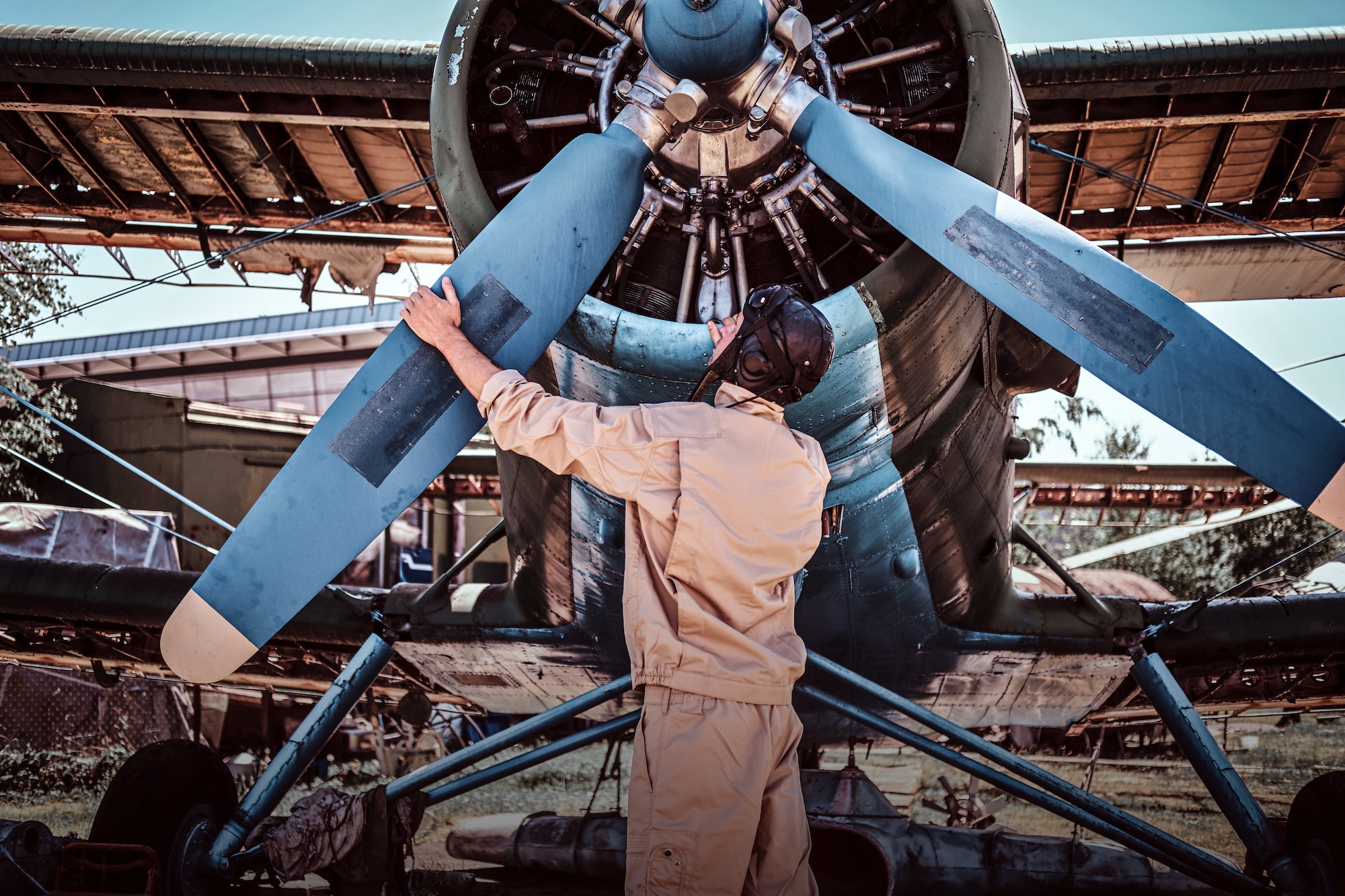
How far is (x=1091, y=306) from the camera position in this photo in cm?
302

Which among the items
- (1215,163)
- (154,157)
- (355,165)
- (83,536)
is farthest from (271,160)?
(83,536)

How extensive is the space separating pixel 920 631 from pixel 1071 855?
147 cm

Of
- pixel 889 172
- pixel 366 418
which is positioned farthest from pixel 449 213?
pixel 889 172

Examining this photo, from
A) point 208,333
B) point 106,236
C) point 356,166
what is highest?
point 208,333

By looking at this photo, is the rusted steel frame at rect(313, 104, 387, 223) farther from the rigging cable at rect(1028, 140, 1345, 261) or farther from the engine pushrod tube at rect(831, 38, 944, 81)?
the rigging cable at rect(1028, 140, 1345, 261)

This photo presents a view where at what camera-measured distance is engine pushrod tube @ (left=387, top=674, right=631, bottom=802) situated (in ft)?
13.9

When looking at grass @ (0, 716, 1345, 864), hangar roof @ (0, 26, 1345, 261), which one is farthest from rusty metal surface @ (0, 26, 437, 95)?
grass @ (0, 716, 1345, 864)

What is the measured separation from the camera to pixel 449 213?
3.46 meters

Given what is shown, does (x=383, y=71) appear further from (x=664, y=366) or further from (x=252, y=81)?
(x=664, y=366)

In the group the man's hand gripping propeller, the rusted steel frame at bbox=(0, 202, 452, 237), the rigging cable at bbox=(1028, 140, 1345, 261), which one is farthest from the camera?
the rusted steel frame at bbox=(0, 202, 452, 237)

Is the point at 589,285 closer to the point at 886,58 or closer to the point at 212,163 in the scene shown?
the point at 886,58

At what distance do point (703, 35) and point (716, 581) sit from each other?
5.22ft

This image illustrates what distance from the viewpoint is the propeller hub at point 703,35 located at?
2.85m

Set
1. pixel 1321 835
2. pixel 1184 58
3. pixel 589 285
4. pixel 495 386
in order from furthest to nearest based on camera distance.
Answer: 1. pixel 1184 58
2. pixel 1321 835
3. pixel 589 285
4. pixel 495 386
